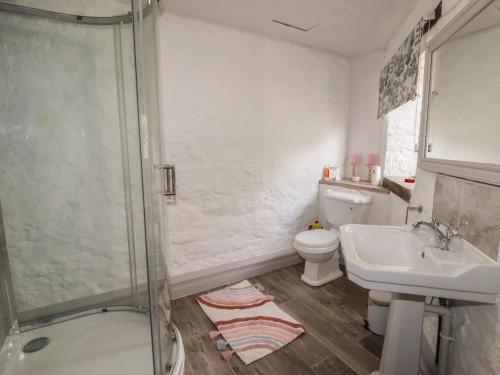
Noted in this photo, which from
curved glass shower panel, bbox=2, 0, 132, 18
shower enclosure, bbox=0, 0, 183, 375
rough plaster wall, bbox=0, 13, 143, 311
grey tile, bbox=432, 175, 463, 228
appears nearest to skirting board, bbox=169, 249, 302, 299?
shower enclosure, bbox=0, 0, 183, 375

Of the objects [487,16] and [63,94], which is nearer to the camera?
[487,16]

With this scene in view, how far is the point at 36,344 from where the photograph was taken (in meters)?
1.43

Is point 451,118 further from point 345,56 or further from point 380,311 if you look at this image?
point 345,56

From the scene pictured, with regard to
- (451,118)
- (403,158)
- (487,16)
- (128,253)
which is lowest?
(128,253)

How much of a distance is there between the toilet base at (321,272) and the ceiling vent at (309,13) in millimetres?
1995

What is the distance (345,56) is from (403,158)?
1273 millimetres

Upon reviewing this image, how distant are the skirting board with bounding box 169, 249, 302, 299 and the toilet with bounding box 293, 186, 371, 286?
33 centimetres

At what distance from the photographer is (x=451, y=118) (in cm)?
128

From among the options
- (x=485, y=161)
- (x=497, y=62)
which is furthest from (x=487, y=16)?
(x=485, y=161)

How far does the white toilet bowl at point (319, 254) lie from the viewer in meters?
2.20

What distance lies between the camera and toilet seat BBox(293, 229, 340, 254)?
2.18 meters

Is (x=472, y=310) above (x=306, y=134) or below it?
below

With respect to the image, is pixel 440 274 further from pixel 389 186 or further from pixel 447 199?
pixel 389 186

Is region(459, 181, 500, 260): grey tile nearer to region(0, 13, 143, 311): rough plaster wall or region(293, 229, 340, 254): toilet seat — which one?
region(293, 229, 340, 254): toilet seat
